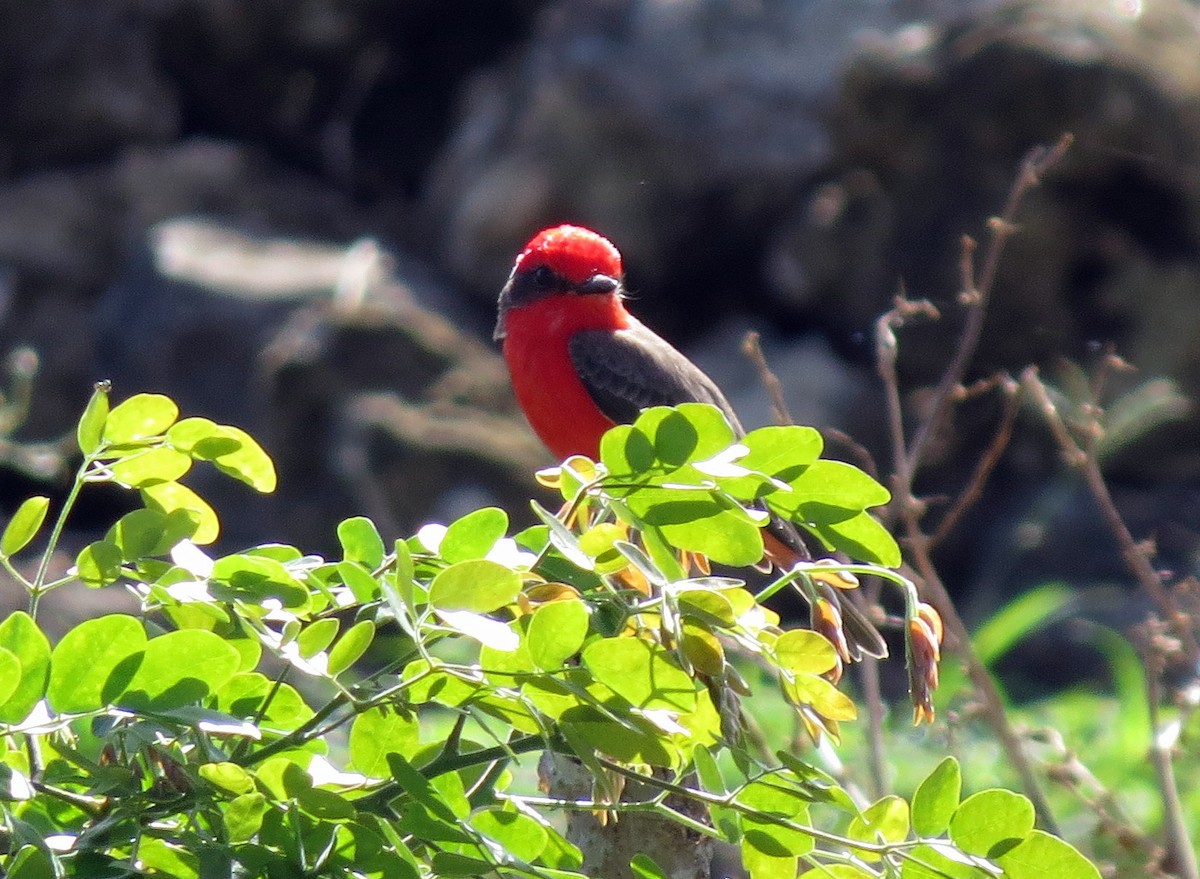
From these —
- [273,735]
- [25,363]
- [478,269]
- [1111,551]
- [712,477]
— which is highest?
[712,477]

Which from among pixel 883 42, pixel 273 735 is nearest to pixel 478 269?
pixel 883 42

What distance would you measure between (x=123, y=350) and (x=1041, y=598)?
501cm

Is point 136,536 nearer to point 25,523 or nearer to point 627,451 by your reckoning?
point 25,523

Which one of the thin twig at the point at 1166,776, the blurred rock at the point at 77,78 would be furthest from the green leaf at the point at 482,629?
the blurred rock at the point at 77,78

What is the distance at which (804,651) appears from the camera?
1.40 m

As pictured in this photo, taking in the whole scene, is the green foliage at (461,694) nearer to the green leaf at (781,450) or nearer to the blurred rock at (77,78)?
the green leaf at (781,450)

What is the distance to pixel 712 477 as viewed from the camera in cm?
135

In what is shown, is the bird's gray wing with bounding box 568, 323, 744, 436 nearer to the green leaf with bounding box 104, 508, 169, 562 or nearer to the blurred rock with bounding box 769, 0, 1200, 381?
the green leaf with bounding box 104, 508, 169, 562

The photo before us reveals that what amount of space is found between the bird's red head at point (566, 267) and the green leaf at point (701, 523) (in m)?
3.12

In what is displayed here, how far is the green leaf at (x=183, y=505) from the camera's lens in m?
1.54

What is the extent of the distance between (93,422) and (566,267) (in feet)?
10.1

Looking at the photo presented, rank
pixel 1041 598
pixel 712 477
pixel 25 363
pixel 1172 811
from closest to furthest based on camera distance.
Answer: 1. pixel 712 477
2. pixel 1172 811
3. pixel 25 363
4. pixel 1041 598

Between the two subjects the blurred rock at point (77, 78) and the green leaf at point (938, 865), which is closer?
the green leaf at point (938, 865)

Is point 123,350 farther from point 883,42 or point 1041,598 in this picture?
point 1041,598
